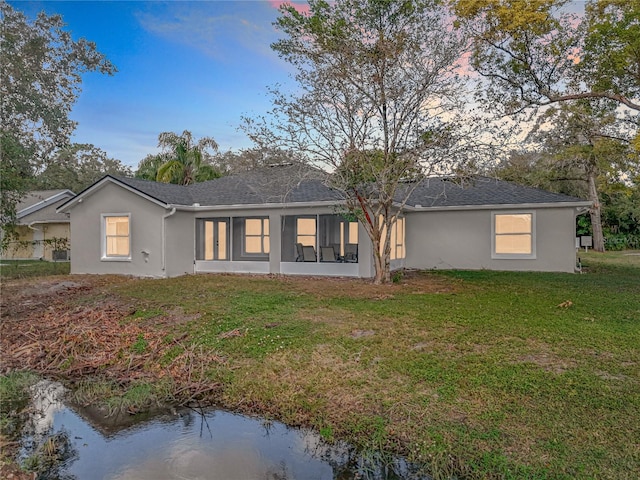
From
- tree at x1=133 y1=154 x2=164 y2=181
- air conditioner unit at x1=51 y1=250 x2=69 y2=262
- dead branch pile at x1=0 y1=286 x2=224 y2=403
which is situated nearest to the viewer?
dead branch pile at x1=0 y1=286 x2=224 y2=403

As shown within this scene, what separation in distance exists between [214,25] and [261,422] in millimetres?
11100

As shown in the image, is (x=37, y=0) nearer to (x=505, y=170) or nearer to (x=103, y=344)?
(x=103, y=344)

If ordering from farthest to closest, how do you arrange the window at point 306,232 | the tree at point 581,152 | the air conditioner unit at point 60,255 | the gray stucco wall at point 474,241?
the air conditioner unit at point 60,255 → the window at point 306,232 → the tree at point 581,152 → the gray stucco wall at point 474,241

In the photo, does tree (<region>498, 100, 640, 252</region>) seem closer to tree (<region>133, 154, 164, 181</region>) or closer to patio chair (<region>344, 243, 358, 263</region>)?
patio chair (<region>344, 243, 358, 263</region>)

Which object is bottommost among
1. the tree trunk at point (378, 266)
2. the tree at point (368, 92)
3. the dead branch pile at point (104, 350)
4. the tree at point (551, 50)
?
the dead branch pile at point (104, 350)

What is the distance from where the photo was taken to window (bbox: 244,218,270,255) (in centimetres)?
1816

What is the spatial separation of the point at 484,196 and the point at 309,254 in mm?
6825

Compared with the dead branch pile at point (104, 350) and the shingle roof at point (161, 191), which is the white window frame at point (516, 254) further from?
the dead branch pile at point (104, 350)

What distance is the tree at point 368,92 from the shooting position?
34.1 ft

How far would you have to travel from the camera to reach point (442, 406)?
4391mm

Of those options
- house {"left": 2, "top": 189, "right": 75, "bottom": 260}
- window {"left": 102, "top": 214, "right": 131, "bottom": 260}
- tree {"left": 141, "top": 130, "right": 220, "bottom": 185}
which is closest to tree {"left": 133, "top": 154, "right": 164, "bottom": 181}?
tree {"left": 141, "top": 130, "right": 220, "bottom": 185}

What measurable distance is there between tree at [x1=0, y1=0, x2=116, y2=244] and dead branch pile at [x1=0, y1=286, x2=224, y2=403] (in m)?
5.94

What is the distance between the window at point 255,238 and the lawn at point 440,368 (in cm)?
804

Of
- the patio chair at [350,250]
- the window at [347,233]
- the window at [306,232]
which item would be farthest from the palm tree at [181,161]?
the patio chair at [350,250]
